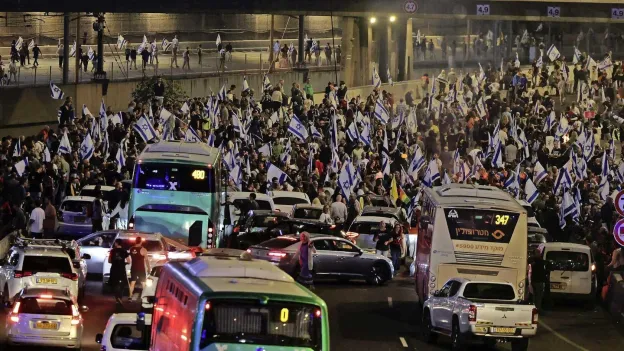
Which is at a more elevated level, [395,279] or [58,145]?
[58,145]

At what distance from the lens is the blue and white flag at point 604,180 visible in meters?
43.1

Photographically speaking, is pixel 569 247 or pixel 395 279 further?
pixel 395 279

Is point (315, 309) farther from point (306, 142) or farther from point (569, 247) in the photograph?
point (306, 142)

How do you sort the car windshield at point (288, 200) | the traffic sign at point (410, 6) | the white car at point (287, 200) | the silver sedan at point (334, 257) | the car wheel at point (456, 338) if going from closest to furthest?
the car wheel at point (456, 338) < the silver sedan at point (334, 257) < the white car at point (287, 200) < the car windshield at point (288, 200) < the traffic sign at point (410, 6)

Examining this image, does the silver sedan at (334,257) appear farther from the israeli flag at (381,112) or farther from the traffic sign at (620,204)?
the israeli flag at (381,112)

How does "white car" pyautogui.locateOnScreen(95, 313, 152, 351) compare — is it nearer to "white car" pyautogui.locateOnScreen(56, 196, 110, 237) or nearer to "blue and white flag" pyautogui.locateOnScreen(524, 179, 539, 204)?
"white car" pyautogui.locateOnScreen(56, 196, 110, 237)

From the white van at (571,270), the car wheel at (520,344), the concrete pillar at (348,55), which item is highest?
the concrete pillar at (348,55)

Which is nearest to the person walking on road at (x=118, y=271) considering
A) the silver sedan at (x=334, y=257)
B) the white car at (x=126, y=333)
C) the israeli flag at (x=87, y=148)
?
the silver sedan at (x=334, y=257)

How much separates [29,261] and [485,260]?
8.81 meters

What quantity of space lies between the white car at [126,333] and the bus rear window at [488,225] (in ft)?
35.7

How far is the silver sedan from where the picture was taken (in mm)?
35250

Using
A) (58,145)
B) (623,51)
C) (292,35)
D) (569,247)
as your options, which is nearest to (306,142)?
(58,145)

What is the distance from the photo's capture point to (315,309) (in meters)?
17.9

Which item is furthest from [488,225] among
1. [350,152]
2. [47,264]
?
[350,152]
